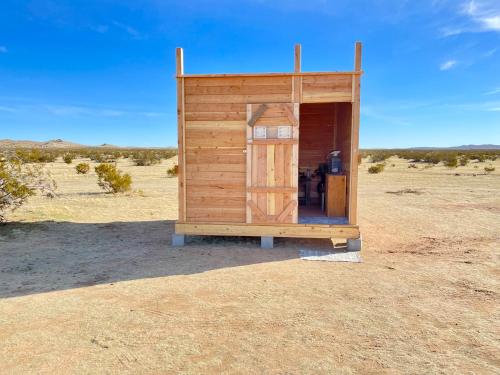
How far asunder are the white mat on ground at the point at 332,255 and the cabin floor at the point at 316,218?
2.45 ft

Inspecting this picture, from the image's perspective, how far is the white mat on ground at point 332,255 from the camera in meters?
6.61

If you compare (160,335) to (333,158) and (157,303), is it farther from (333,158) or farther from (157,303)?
(333,158)

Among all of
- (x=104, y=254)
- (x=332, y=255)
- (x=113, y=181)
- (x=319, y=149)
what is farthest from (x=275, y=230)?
(x=113, y=181)

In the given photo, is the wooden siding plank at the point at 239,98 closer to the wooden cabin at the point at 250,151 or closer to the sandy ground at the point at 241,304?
the wooden cabin at the point at 250,151

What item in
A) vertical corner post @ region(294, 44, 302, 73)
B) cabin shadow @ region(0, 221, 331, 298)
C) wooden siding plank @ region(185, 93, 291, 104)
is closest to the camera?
cabin shadow @ region(0, 221, 331, 298)

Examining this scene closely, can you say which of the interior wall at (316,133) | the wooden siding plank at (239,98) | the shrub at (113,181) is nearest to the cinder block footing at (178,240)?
the wooden siding plank at (239,98)

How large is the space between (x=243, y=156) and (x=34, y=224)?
575 cm

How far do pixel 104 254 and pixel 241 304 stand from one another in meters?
3.51

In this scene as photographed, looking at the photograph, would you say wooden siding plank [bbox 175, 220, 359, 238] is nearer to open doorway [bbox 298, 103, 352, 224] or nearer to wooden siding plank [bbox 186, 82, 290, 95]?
open doorway [bbox 298, 103, 352, 224]

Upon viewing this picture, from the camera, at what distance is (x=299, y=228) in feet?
24.0

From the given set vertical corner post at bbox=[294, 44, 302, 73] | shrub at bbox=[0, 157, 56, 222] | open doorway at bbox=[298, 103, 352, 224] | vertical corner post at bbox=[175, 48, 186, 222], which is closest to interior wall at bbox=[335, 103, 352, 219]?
open doorway at bbox=[298, 103, 352, 224]

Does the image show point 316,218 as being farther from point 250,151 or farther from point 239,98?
point 239,98

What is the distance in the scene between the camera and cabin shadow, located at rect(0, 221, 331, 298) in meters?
5.55

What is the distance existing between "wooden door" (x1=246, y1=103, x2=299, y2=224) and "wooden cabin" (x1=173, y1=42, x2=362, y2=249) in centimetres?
2
